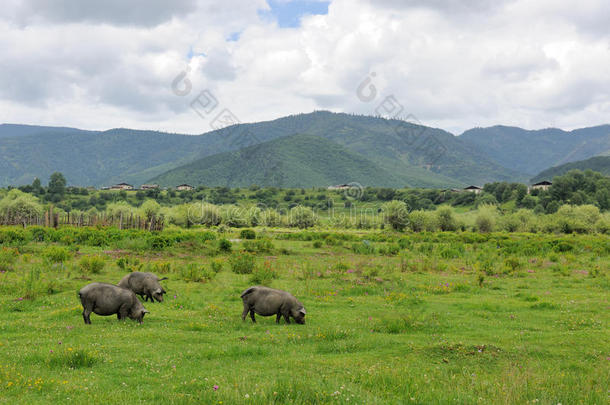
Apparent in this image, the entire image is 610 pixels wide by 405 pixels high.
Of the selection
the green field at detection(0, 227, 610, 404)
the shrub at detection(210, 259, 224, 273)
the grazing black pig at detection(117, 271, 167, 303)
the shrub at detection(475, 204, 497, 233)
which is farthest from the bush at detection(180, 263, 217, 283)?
the shrub at detection(475, 204, 497, 233)

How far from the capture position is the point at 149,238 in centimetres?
3794

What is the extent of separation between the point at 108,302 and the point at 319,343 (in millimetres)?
6679

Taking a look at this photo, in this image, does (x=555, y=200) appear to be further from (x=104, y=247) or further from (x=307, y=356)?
(x=307, y=356)

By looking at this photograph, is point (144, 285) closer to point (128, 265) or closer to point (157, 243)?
point (128, 265)

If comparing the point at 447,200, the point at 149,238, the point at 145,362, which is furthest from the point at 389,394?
the point at 447,200

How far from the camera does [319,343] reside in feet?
36.8

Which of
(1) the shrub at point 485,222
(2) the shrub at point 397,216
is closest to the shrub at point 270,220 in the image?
(2) the shrub at point 397,216

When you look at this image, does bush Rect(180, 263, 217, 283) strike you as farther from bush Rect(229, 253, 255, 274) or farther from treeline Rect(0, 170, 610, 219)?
treeline Rect(0, 170, 610, 219)

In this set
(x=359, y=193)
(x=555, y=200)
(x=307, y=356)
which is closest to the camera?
(x=307, y=356)

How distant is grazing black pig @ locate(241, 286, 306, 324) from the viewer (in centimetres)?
1352

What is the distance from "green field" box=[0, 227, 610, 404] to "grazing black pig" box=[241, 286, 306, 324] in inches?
18.1

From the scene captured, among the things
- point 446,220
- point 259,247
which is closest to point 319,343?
point 259,247

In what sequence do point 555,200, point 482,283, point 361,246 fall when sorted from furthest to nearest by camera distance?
1. point 555,200
2. point 361,246
3. point 482,283

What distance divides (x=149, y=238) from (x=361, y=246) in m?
21.9
